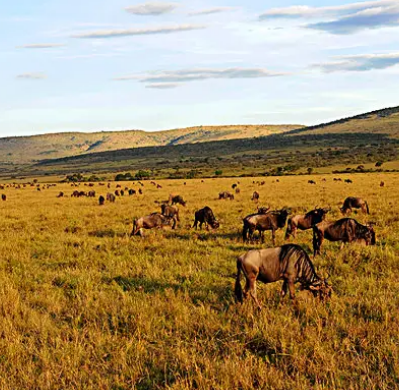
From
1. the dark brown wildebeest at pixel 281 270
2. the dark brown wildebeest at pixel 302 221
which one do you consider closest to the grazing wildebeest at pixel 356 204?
the dark brown wildebeest at pixel 302 221

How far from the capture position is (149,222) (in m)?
14.6

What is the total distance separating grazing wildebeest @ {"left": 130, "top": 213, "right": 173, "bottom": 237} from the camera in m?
14.4

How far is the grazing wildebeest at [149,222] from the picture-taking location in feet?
47.2

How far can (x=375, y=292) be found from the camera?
7016 millimetres

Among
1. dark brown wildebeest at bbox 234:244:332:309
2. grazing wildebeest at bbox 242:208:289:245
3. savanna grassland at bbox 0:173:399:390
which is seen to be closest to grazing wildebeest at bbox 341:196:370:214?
grazing wildebeest at bbox 242:208:289:245

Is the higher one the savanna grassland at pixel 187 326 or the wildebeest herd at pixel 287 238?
the wildebeest herd at pixel 287 238

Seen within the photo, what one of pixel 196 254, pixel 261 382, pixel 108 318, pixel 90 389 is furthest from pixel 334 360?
pixel 196 254

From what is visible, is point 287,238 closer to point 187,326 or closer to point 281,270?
point 281,270

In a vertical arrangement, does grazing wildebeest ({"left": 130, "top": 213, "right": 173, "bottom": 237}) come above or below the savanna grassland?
above

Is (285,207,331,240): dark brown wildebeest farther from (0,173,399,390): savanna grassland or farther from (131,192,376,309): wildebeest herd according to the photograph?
(0,173,399,390): savanna grassland

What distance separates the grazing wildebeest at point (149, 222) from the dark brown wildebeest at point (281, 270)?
322 inches

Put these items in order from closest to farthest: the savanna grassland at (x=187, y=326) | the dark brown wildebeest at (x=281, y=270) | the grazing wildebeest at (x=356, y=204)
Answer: the savanna grassland at (x=187, y=326) → the dark brown wildebeest at (x=281, y=270) → the grazing wildebeest at (x=356, y=204)

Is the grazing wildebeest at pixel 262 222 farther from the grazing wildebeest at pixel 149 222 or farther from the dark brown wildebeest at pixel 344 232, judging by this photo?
the grazing wildebeest at pixel 149 222

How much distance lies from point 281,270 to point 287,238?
20.9 ft
